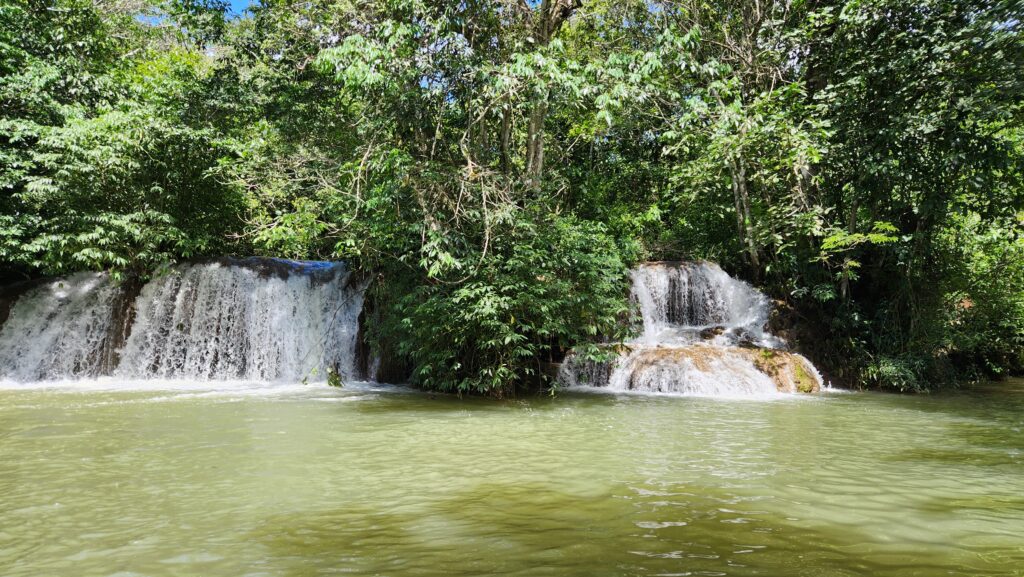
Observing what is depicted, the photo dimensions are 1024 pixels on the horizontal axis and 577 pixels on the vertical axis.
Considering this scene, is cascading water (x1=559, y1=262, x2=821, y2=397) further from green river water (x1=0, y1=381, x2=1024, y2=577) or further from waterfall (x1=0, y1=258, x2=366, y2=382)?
waterfall (x1=0, y1=258, x2=366, y2=382)

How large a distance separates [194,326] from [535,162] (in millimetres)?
8196

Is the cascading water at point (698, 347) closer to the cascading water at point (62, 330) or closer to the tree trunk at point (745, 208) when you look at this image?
the tree trunk at point (745, 208)

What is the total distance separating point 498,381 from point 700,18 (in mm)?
10181

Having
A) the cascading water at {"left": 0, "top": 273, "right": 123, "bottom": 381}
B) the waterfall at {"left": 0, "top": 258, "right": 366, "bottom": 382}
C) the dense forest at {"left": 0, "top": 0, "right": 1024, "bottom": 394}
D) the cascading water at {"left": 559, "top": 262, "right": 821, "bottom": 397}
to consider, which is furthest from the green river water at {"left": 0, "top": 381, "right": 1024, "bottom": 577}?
the cascading water at {"left": 0, "top": 273, "right": 123, "bottom": 381}

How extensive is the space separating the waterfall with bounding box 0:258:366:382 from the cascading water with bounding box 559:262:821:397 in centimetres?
546

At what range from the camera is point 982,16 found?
9016 millimetres

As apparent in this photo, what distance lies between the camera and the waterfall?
1245 centimetres

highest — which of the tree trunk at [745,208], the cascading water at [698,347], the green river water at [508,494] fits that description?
the tree trunk at [745,208]

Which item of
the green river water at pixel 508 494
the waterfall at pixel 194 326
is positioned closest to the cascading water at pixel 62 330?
the waterfall at pixel 194 326

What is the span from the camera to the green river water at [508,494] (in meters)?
2.71

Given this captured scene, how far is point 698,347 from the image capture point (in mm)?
11062

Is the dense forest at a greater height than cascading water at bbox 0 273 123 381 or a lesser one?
greater

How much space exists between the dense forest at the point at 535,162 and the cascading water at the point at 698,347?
0.70 m

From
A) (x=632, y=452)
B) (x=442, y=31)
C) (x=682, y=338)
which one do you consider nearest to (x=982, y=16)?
(x=682, y=338)
